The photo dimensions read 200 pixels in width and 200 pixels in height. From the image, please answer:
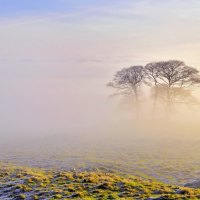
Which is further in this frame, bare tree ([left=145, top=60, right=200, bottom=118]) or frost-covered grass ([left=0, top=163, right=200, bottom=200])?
bare tree ([left=145, top=60, right=200, bottom=118])

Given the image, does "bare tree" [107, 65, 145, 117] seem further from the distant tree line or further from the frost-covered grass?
the frost-covered grass

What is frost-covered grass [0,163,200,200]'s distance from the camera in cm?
1778

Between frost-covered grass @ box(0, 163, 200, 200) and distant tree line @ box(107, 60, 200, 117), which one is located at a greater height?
distant tree line @ box(107, 60, 200, 117)

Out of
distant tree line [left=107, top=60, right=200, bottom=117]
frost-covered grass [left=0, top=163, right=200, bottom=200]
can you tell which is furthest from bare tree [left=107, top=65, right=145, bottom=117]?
frost-covered grass [left=0, top=163, right=200, bottom=200]

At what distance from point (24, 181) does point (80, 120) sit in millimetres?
123932

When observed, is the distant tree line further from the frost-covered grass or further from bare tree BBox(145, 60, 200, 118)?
the frost-covered grass

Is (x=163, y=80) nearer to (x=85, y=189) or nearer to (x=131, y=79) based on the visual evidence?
(x=131, y=79)

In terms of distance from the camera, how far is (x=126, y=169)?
120 feet

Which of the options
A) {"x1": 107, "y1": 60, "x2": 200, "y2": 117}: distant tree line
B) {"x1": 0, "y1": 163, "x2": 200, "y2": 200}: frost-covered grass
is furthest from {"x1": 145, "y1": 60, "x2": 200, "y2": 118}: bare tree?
{"x1": 0, "y1": 163, "x2": 200, "y2": 200}: frost-covered grass

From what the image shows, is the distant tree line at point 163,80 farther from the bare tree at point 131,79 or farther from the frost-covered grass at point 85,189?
the frost-covered grass at point 85,189

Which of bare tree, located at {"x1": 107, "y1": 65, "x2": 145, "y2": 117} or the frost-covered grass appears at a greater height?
bare tree, located at {"x1": 107, "y1": 65, "x2": 145, "y2": 117}

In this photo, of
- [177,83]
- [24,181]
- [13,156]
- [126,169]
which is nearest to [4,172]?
[24,181]

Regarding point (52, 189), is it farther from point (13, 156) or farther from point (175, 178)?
point (13, 156)

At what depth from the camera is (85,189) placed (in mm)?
19938
